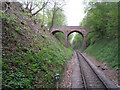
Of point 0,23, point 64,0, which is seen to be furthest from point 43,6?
point 0,23

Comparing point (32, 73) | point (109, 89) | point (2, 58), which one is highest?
point (2, 58)

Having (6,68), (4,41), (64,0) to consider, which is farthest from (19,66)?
(64,0)

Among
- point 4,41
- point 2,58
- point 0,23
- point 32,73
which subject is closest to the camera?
point 2,58

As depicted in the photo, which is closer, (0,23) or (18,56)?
(18,56)

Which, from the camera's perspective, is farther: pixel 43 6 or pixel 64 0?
pixel 64 0

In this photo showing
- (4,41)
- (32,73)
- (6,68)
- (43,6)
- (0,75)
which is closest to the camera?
(0,75)

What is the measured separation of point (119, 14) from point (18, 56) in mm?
8642

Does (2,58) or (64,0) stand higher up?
(64,0)

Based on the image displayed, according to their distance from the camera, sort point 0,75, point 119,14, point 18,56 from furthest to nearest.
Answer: point 119,14 < point 18,56 < point 0,75

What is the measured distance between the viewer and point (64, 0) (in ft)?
61.3

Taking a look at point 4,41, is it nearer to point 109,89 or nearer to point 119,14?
point 109,89

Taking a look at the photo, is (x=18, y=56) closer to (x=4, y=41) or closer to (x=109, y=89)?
(x=4, y=41)

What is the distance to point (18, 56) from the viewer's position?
18.5 ft

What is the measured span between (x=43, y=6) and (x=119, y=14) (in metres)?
10.8
